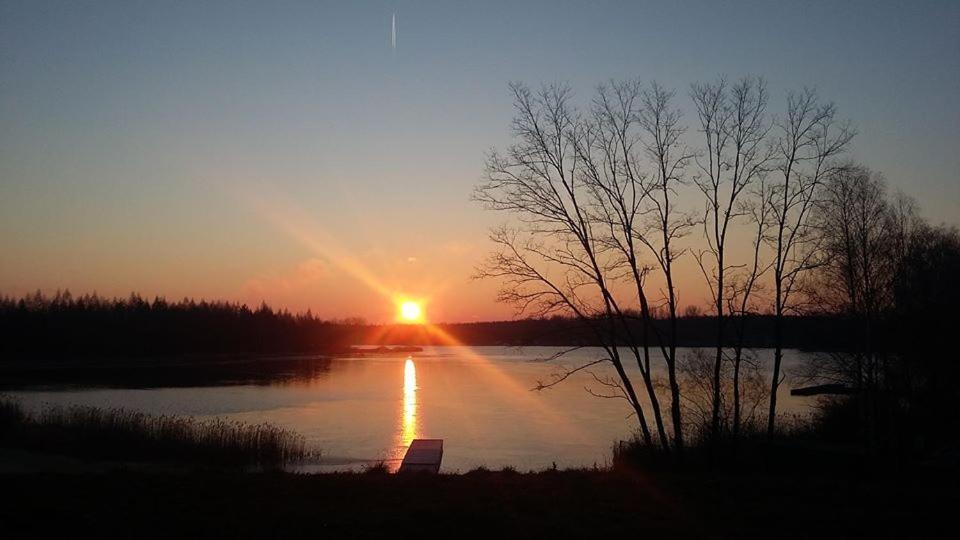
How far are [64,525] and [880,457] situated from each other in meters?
21.6

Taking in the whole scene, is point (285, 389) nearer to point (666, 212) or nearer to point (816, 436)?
point (816, 436)

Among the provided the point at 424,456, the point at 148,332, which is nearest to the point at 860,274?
the point at 424,456

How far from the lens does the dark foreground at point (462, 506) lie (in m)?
9.59

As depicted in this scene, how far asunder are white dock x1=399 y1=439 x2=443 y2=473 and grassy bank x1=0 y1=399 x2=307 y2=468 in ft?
14.8

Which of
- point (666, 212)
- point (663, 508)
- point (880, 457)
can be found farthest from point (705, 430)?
point (663, 508)

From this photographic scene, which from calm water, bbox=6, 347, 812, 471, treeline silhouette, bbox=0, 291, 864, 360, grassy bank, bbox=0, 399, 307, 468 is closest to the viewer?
grassy bank, bbox=0, 399, 307, 468

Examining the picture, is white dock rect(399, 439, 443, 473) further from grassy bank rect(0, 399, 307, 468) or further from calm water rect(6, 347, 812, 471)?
grassy bank rect(0, 399, 307, 468)

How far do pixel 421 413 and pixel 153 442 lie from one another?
1732cm

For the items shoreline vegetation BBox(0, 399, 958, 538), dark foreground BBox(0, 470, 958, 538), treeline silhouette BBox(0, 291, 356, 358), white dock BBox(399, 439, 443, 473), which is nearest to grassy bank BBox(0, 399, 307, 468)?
white dock BBox(399, 439, 443, 473)

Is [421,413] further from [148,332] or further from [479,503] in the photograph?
[148,332]

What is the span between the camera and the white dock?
69.9 ft

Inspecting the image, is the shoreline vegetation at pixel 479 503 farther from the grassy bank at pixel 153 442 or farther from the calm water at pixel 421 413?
the grassy bank at pixel 153 442

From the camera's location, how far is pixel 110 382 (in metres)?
62.7

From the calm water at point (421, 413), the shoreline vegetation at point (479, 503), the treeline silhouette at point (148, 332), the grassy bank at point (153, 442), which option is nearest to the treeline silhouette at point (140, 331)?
the treeline silhouette at point (148, 332)
